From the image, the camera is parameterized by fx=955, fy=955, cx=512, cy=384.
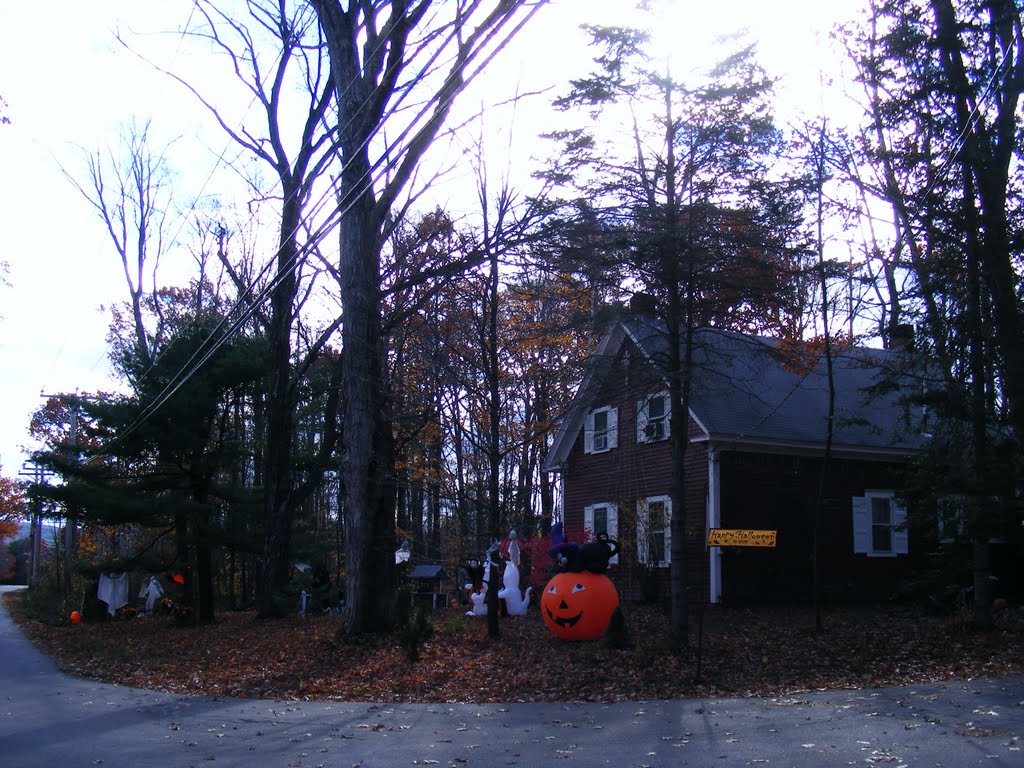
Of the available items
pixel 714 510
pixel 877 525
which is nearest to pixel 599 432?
pixel 714 510

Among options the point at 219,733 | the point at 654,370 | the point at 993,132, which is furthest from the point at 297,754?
the point at 993,132

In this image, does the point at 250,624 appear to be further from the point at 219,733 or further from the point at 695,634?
the point at 219,733

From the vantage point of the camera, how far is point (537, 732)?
9.19 m

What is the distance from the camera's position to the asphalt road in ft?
25.9

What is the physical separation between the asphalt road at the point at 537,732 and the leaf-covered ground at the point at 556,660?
0.92m

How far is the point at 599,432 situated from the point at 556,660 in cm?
1236

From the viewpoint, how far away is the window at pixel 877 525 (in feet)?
79.9

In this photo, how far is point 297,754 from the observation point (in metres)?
8.30

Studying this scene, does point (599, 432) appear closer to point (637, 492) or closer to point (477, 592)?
point (637, 492)

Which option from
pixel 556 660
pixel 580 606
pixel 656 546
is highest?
pixel 656 546

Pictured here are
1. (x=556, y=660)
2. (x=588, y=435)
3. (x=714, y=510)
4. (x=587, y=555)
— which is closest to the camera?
(x=556, y=660)

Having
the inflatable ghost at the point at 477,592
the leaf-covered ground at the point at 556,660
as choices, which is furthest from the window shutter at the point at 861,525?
the inflatable ghost at the point at 477,592

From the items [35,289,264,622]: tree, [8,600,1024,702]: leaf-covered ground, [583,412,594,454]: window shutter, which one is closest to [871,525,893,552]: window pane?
[8,600,1024,702]: leaf-covered ground

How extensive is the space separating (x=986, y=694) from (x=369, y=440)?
10404 millimetres
